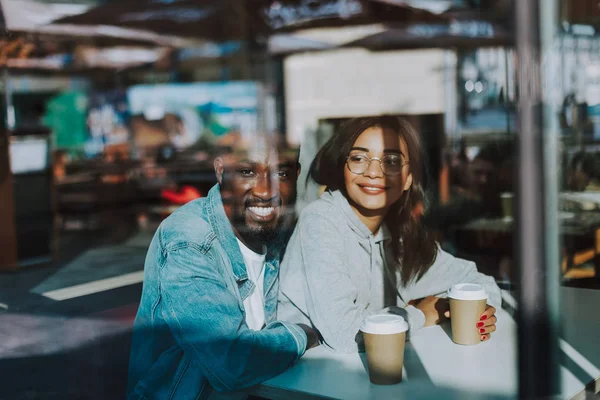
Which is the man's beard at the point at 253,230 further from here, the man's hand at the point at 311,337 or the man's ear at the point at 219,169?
the man's hand at the point at 311,337

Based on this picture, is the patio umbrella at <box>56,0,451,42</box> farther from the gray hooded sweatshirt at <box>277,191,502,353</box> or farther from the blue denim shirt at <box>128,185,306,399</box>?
the blue denim shirt at <box>128,185,306,399</box>

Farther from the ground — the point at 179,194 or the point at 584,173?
the point at 584,173

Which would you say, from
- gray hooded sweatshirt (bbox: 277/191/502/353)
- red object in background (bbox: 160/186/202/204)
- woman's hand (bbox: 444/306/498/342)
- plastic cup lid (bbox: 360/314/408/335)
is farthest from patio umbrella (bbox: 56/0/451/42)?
plastic cup lid (bbox: 360/314/408/335)

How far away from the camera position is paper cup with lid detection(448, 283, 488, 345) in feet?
6.09

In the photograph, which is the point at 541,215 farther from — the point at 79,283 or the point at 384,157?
the point at 79,283

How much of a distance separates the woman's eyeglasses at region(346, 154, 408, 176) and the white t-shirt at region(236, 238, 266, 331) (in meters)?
0.40

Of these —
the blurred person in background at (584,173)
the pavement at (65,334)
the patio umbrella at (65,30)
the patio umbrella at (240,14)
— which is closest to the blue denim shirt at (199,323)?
the pavement at (65,334)

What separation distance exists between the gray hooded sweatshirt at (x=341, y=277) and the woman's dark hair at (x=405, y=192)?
5 centimetres

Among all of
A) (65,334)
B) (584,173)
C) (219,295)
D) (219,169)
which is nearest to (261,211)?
(219,169)

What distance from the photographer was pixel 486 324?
1915 millimetres

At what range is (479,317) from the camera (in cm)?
187

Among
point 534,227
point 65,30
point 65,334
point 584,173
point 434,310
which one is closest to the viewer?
point 534,227

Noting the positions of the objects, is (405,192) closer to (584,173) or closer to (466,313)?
(466,313)

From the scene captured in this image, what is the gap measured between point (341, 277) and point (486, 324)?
42 cm
